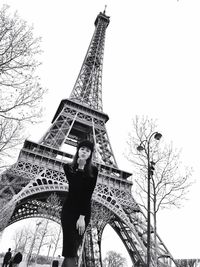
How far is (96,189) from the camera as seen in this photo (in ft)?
84.1

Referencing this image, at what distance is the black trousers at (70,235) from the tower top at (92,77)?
3427cm

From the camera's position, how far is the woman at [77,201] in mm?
2854

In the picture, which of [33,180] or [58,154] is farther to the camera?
[58,154]

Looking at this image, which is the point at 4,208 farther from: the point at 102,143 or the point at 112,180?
the point at 102,143

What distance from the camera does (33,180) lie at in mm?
22625

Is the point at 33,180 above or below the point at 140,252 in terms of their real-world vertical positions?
above

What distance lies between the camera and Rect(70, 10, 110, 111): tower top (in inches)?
1581

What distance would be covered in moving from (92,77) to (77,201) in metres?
42.7

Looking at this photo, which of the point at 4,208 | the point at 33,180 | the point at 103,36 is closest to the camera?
the point at 4,208

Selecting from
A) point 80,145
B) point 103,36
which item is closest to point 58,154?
point 80,145

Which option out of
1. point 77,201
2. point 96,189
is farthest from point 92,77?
point 77,201

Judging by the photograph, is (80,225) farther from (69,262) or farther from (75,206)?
(69,262)

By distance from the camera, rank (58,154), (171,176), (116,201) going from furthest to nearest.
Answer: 1. (58,154)
2. (116,201)
3. (171,176)

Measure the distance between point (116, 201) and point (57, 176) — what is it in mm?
6799
